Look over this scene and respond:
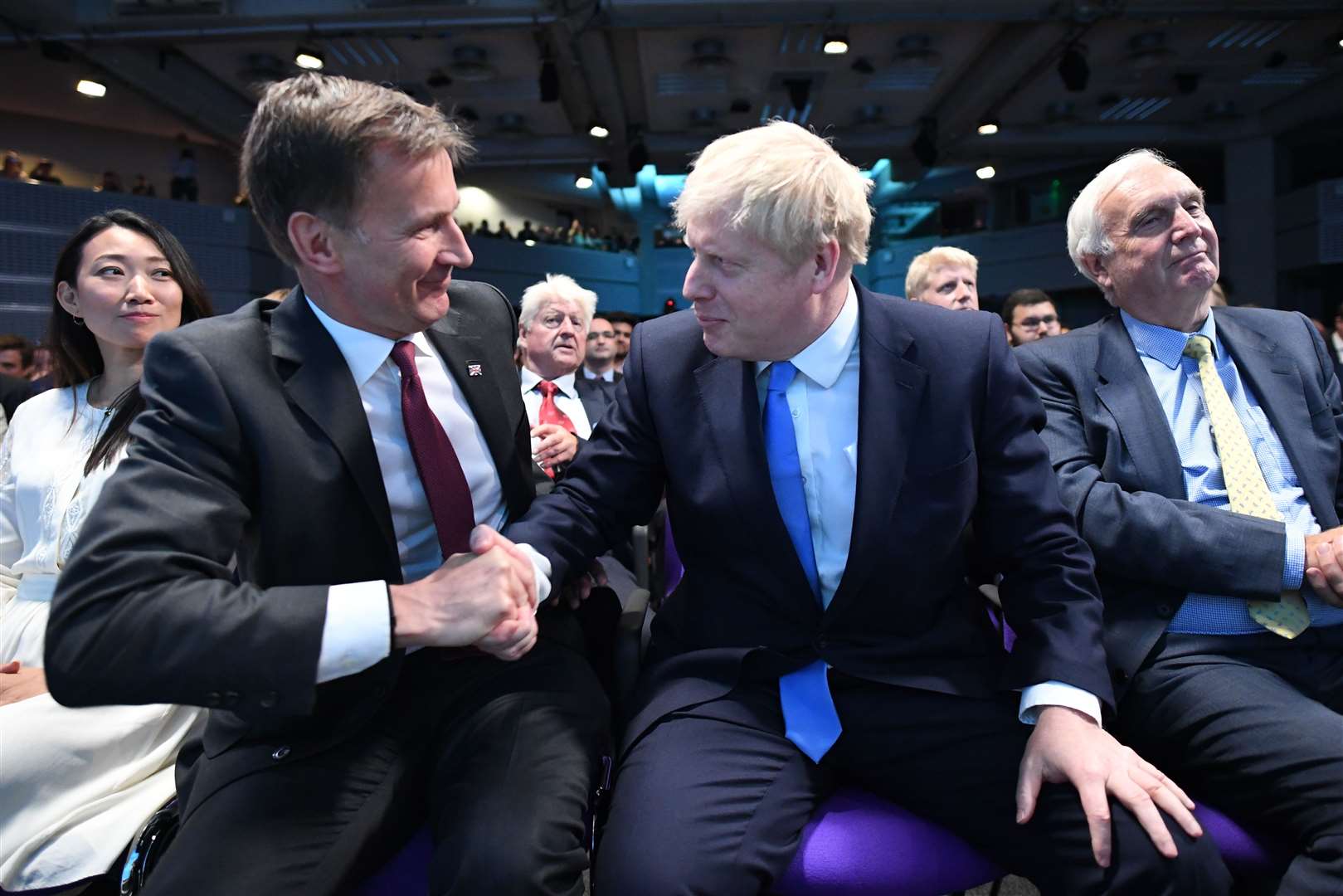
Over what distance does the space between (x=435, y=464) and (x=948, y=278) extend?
2698 mm

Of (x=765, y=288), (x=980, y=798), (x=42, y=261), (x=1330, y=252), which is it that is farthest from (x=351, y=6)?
(x=1330, y=252)

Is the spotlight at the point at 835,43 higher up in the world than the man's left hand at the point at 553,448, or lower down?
higher up

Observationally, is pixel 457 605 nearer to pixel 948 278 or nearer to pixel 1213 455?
pixel 1213 455

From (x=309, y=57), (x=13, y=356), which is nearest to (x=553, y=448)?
(x=13, y=356)

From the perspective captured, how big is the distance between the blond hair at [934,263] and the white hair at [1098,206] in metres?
1.56

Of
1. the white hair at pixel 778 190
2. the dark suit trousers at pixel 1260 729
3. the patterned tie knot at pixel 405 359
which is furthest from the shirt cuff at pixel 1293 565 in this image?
the patterned tie knot at pixel 405 359

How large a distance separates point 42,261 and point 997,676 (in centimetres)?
1268

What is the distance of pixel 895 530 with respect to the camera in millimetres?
1449

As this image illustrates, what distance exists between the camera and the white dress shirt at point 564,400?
164 inches

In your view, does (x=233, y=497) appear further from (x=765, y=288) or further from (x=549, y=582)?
(x=765, y=288)

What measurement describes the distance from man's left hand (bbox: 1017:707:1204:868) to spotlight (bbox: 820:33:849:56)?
901cm

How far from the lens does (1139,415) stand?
1.75m

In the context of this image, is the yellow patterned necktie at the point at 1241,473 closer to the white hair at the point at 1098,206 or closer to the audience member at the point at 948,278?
the white hair at the point at 1098,206

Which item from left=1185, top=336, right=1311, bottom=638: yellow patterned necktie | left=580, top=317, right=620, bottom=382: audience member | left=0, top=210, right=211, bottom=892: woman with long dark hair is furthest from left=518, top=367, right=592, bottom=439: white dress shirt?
left=1185, top=336, right=1311, bottom=638: yellow patterned necktie
